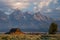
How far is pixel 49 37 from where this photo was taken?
24.9m

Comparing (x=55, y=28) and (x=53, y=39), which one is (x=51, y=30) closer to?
(x=55, y=28)

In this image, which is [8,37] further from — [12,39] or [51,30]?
[51,30]

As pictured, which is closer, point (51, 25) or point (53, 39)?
point (53, 39)

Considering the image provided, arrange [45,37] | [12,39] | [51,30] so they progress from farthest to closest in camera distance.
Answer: [51,30] → [45,37] → [12,39]

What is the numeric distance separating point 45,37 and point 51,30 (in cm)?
927

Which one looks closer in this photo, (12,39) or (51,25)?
(12,39)

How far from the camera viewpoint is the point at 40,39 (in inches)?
949

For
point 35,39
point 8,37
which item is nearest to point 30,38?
point 35,39

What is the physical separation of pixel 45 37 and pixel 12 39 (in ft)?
12.4

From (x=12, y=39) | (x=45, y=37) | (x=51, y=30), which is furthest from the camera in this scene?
(x=51, y=30)

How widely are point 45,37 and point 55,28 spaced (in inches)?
404

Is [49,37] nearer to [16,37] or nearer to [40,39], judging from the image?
[40,39]

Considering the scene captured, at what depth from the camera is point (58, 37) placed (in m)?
24.6

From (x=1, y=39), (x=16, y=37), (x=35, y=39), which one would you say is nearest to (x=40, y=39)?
(x=35, y=39)
